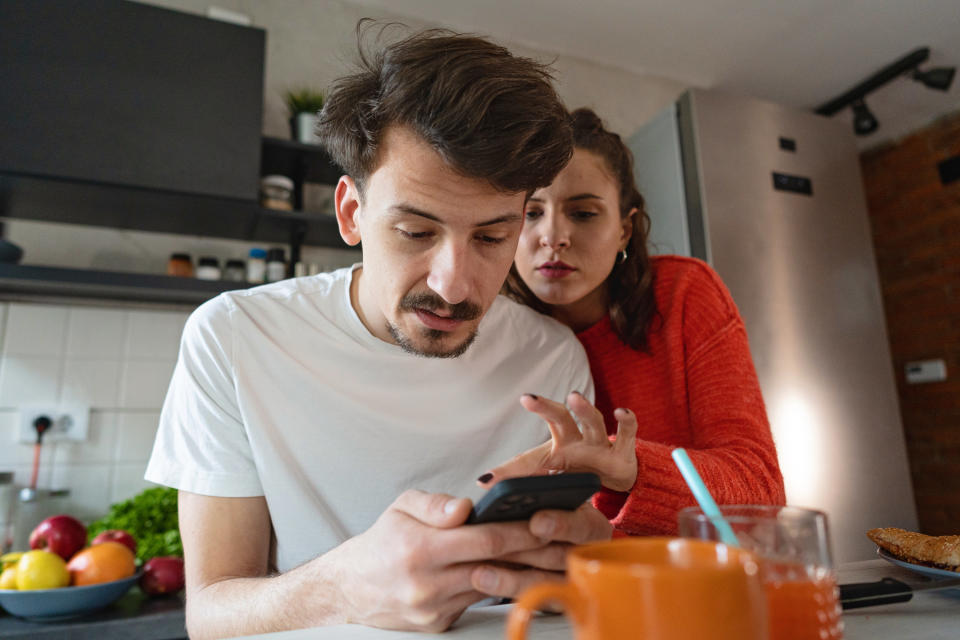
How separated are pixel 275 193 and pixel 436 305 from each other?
141cm

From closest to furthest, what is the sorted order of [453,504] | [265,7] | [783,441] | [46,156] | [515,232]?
[453,504], [515,232], [46,156], [783,441], [265,7]

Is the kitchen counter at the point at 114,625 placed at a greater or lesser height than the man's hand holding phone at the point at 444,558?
lesser

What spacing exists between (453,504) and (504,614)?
17 centimetres

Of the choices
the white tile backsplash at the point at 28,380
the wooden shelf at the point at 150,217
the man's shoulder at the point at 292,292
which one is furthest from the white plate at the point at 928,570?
the white tile backsplash at the point at 28,380

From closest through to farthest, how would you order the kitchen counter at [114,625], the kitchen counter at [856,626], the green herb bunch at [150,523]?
1. the kitchen counter at [856,626]
2. the kitchen counter at [114,625]
3. the green herb bunch at [150,523]

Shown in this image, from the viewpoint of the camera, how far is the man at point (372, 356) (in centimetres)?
87

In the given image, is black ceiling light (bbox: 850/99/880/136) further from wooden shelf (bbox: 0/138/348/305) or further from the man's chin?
the man's chin

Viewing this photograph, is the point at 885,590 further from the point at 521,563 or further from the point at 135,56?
the point at 135,56

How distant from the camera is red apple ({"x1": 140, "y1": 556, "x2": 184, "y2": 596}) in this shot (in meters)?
1.57

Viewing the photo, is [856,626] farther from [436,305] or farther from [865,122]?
[865,122]

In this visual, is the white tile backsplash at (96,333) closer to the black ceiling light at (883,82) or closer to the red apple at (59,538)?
the red apple at (59,538)

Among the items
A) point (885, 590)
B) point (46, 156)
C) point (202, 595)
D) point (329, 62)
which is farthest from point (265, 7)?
point (885, 590)

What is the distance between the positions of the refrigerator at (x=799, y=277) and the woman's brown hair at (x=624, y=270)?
97 cm

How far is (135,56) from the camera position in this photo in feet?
6.06
